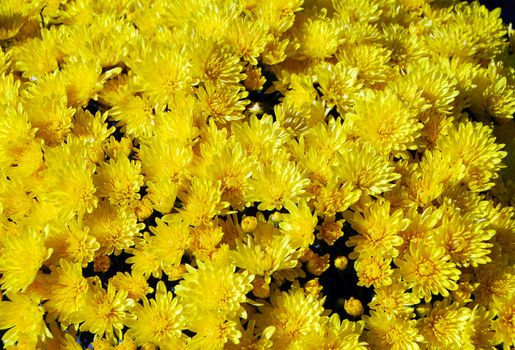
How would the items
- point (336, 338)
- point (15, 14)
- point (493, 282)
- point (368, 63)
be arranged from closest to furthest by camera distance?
1. point (336, 338)
2. point (493, 282)
3. point (368, 63)
4. point (15, 14)

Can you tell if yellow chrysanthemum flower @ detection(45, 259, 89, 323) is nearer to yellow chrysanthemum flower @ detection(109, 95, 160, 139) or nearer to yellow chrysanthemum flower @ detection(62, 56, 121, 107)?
yellow chrysanthemum flower @ detection(109, 95, 160, 139)

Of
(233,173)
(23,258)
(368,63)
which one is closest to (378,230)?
(233,173)

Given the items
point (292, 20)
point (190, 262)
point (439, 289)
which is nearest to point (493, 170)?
point (439, 289)

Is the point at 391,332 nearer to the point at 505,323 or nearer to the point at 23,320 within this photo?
the point at 505,323

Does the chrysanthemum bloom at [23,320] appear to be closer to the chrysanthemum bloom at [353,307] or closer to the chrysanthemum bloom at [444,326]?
the chrysanthemum bloom at [353,307]

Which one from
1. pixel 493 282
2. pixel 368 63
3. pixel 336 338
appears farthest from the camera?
pixel 368 63

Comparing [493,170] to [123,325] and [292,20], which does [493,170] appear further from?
[123,325]
